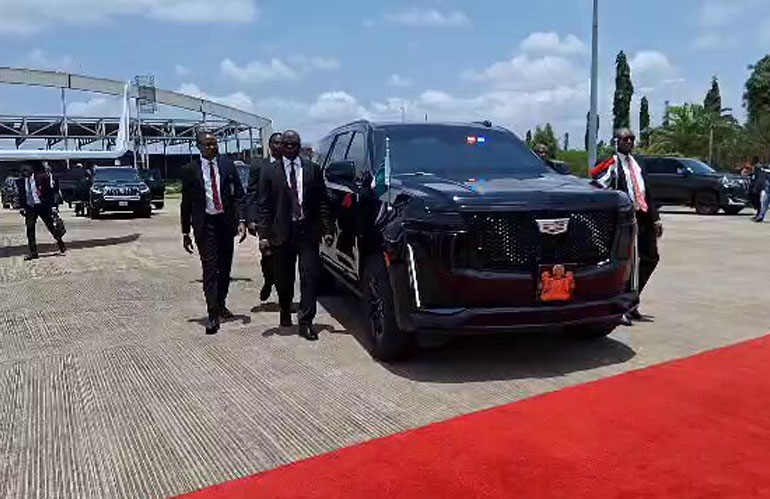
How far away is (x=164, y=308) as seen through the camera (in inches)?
321

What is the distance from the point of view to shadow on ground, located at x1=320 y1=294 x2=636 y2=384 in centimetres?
539

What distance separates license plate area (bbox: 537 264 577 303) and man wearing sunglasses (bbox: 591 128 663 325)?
6.04ft

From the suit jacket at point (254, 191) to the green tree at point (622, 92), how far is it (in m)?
62.4

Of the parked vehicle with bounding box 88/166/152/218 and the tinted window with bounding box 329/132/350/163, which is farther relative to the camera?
the parked vehicle with bounding box 88/166/152/218

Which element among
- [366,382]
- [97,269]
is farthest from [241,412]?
[97,269]

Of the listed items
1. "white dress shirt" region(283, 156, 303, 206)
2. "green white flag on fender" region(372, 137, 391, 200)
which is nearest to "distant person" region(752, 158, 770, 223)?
"green white flag on fender" region(372, 137, 391, 200)

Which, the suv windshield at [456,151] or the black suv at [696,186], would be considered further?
the black suv at [696,186]

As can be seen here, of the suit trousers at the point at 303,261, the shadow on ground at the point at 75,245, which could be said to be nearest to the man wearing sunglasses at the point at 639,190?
the suit trousers at the point at 303,261

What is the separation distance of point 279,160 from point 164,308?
8.42ft

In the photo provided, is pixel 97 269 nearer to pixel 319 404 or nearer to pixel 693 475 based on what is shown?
pixel 319 404

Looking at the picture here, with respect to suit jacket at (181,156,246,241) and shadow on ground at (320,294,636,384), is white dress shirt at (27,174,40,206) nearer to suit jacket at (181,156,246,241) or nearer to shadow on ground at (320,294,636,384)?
suit jacket at (181,156,246,241)

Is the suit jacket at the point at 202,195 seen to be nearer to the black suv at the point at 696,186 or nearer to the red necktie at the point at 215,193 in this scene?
the red necktie at the point at 215,193

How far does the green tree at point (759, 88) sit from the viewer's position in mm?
50062

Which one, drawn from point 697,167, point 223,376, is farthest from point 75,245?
point 697,167
